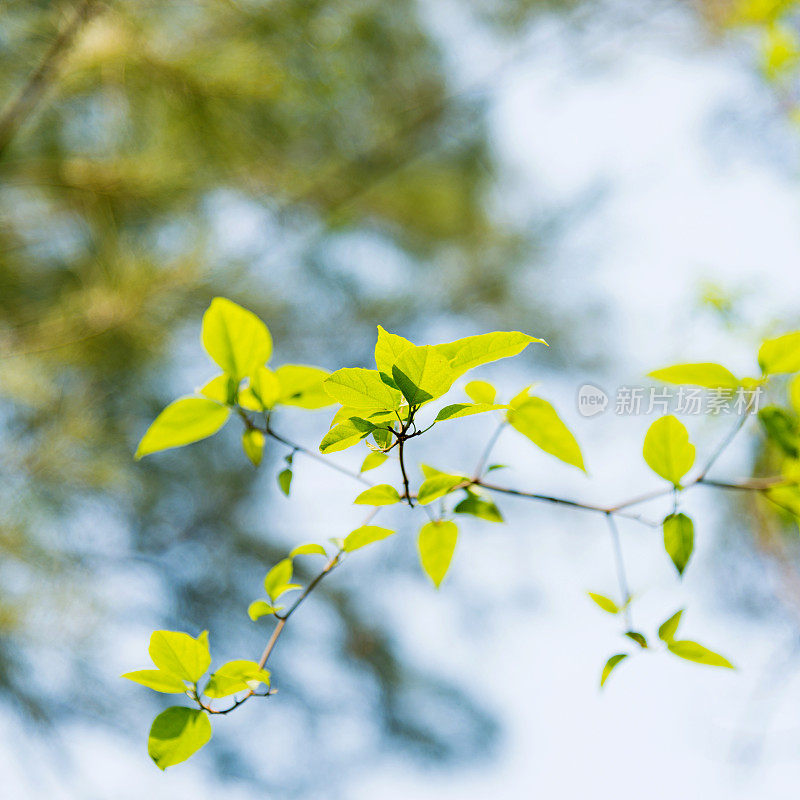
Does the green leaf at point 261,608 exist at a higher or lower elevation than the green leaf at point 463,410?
lower

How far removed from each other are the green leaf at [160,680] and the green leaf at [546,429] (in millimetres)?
159

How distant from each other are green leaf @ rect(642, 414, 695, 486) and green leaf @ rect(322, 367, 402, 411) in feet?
0.36

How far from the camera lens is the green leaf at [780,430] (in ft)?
0.79

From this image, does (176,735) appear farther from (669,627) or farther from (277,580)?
(669,627)

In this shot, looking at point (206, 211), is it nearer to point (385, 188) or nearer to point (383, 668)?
point (385, 188)

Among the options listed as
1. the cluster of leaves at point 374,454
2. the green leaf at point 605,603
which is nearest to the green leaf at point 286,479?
the cluster of leaves at point 374,454

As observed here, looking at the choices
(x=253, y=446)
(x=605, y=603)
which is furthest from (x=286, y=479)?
(x=605, y=603)

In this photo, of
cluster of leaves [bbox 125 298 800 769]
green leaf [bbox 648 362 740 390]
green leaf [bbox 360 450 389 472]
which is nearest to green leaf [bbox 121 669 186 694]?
cluster of leaves [bbox 125 298 800 769]

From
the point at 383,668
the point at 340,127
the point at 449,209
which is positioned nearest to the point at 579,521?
the point at 383,668

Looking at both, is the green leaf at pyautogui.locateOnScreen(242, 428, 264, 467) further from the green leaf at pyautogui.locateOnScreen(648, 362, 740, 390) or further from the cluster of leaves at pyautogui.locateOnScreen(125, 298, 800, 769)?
the green leaf at pyautogui.locateOnScreen(648, 362, 740, 390)

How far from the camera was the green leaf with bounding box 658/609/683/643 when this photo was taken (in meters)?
0.23

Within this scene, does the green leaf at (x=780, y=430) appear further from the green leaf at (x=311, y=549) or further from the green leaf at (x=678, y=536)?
the green leaf at (x=311, y=549)

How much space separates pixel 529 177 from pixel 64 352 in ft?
4.63

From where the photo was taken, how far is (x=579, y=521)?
162 centimetres
